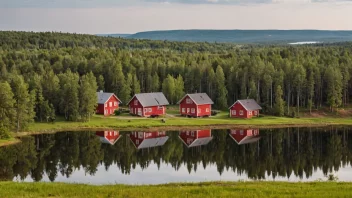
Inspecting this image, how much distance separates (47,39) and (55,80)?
106 m

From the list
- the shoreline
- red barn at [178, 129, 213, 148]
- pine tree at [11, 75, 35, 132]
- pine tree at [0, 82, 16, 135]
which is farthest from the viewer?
the shoreline

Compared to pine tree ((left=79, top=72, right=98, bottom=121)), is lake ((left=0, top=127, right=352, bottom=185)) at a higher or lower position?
lower

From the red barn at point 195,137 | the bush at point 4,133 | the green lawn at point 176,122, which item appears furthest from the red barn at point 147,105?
the bush at point 4,133

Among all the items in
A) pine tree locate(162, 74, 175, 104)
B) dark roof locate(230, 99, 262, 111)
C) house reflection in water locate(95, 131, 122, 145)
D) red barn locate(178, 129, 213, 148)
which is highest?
pine tree locate(162, 74, 175, 104)

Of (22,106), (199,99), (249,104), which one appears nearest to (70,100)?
(22,106)

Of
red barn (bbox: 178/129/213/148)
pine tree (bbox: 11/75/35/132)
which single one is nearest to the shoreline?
pine tree (bbox: 11/75/35/132)

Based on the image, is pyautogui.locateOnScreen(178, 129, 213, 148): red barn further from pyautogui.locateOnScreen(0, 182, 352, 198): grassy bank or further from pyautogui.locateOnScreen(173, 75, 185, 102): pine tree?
pyautogui.locateOnScreen(0, 182, 352, 198): grassy bank

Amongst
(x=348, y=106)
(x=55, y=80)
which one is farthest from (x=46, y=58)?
(x=348, y=106)

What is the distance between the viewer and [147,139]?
2349 inches

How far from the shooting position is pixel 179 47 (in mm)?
197250

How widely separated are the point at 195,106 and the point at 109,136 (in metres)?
19.9

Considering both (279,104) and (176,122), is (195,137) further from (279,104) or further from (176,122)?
(279,104)

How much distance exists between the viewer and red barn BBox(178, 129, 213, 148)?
57.5 m

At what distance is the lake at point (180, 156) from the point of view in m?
39.7
